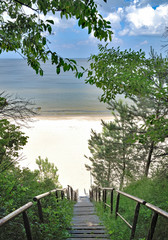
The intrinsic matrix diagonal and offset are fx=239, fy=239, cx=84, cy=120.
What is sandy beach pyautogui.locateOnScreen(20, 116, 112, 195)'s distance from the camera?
3288 cm

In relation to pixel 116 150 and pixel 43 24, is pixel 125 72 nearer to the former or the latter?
pixel 43 24

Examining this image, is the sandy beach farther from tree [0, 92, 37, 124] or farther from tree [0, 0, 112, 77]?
tree [0, 0, 112, 77]

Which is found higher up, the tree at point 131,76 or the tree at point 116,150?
the tree at point 131,76

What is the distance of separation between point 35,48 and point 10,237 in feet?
9.14

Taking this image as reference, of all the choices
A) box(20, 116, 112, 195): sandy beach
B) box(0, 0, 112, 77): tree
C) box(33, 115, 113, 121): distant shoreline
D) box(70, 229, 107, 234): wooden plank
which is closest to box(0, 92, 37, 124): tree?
box(0, 0, 112, 77): tree

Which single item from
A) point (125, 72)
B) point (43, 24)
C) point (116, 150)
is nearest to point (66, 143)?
point (116, 150)

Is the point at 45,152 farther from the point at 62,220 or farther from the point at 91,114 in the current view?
the point at 62,220

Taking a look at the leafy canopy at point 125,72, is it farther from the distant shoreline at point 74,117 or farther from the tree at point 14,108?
the distant shoreline at point 74,117

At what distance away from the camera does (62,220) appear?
16.8ft

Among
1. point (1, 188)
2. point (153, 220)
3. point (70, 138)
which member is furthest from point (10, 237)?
point (70, 138)

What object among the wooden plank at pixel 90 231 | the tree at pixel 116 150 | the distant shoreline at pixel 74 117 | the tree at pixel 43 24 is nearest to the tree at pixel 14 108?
the tree at pixel 43 24

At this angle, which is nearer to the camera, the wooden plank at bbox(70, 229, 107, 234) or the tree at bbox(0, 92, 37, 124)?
the tree at bbox(0, 92, 37, 124)

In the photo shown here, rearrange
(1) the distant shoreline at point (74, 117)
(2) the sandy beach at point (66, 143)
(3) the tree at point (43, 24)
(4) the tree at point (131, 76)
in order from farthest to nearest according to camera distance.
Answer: (1) the distant shoreline at point (74, 117)
(2) the sandy beach at point (66, 143)
(4) the tree at point (131, 76)
(3) the tree at point (43, 24)

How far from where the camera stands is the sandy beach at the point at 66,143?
32.9m
